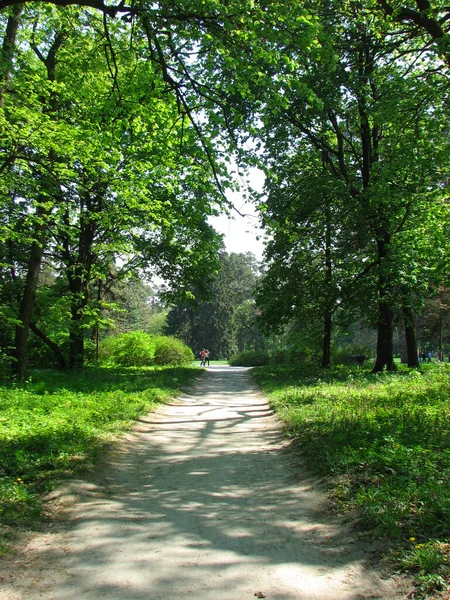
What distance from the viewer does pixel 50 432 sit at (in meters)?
6.99

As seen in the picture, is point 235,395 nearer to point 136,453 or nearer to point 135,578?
point 136,453

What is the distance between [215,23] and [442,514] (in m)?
6.65

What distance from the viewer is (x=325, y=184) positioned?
17.1 metres

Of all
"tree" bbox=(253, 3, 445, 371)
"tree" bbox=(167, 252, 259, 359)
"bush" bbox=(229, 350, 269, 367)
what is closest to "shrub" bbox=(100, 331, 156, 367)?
"tree" bbox=(253, 3, 445, 371)

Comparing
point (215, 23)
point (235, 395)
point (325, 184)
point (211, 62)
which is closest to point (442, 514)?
point (215, 23)

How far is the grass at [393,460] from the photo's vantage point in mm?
3525

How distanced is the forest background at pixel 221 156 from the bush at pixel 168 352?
22cm

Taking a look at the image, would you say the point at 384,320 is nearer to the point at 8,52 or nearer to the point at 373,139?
the point at 373,139

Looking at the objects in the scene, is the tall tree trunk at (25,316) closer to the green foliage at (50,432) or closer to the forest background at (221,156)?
the forest background at (221,156)

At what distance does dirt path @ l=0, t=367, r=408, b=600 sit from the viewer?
3.07m

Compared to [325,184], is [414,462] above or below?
below

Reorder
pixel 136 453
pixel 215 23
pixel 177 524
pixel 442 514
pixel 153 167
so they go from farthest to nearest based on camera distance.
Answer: pixel 153 167
pixel 136 453
pixel 215 23
pixel 177 524
pixel 442 514

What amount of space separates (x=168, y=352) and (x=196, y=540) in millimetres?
27097

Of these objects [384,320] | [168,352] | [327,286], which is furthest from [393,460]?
[168,352]
